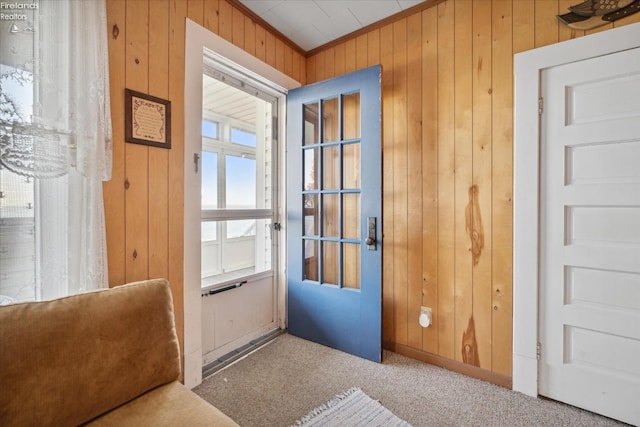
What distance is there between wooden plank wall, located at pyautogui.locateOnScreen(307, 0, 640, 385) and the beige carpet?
0.60 feet

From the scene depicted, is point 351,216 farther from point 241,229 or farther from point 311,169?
point 241,229

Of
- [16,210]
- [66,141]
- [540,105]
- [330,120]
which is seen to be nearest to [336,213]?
[330,120]

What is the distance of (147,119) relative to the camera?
157 centimetres

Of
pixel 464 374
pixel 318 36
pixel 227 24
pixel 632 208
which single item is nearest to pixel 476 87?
pixel 632 208

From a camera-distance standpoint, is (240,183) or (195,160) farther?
(240,183)

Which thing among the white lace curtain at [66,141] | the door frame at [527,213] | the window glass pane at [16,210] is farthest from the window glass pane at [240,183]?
the door frame at [527,213]

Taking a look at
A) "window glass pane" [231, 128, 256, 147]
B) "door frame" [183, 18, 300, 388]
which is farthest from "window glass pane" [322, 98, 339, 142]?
"door frame" [183, 18, 300, 388]

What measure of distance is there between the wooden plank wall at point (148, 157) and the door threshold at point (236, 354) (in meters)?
0.42

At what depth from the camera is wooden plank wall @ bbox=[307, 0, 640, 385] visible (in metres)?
1.80

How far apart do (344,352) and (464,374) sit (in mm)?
836

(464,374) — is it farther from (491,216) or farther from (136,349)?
(136,349)

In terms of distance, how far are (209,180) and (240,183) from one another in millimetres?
290

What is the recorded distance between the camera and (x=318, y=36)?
7.92ft

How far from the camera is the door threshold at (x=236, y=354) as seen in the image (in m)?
1.98
